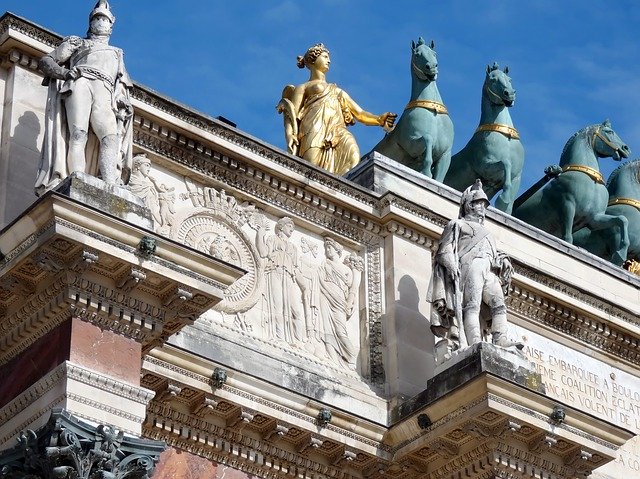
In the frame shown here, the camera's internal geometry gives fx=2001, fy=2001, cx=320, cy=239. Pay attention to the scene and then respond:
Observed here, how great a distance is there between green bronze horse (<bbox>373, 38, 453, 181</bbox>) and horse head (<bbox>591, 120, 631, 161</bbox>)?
3.03 meters

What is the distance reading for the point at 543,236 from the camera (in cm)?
2444

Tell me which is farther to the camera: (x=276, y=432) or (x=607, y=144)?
(x=607, y=144)

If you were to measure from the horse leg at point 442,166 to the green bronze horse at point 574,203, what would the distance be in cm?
208

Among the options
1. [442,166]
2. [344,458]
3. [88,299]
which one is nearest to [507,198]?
[442,166]

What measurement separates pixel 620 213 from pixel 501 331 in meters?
7.78

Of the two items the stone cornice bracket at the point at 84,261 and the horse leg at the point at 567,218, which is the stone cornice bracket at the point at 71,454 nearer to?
the stone cornice bracket at the point at 84,261

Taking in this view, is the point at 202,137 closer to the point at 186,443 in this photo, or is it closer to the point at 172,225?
the point at 172,225

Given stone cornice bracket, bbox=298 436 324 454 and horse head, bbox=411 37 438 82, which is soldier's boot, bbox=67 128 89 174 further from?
horse head, bbox=411 37 438 82

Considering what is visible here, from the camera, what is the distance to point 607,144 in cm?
2806

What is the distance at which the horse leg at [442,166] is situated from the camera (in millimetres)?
25361

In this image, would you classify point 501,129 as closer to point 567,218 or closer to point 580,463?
point 567,218

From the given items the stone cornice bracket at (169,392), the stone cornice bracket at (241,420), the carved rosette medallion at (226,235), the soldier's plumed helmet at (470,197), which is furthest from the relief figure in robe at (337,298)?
the stone cornice bracket at (169,392)

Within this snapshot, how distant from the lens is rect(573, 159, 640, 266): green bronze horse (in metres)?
27.1

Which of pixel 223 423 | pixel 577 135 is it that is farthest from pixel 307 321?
pixel 577 135
